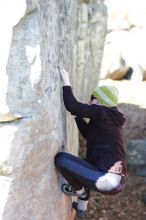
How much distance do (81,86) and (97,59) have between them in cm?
172

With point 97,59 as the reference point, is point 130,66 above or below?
below

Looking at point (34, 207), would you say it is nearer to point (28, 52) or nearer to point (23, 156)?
point (23, 156)

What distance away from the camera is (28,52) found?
165 inches

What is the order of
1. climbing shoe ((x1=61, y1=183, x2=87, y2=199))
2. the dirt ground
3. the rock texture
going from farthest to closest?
the rock texture < the dirt ground < climbing shoe ((x1=61, y1=183, x2=87, y2=199))

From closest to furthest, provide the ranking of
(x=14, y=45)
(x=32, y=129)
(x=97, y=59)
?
(x=14, y=45) → (x=32, y=129) → (x=97, y=59)

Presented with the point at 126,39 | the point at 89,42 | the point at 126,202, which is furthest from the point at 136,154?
the point at 126,39

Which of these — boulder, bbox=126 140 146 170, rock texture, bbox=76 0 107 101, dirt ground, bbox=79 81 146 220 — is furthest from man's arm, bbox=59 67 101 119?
rock texture, bbox=76 0 107 101

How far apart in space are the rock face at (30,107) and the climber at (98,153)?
Answer: 0.49 feet

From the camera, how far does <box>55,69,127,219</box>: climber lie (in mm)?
5156

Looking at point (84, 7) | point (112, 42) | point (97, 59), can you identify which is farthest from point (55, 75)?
point (112, 42)

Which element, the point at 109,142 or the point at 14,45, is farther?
the point at 109,142

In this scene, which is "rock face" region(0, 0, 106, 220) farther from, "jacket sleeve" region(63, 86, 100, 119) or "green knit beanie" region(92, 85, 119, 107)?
"green knit beanie" region(92, 85, 119, 107)

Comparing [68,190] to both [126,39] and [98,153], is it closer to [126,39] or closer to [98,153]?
[98,153]

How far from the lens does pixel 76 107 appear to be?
16.7 ft
